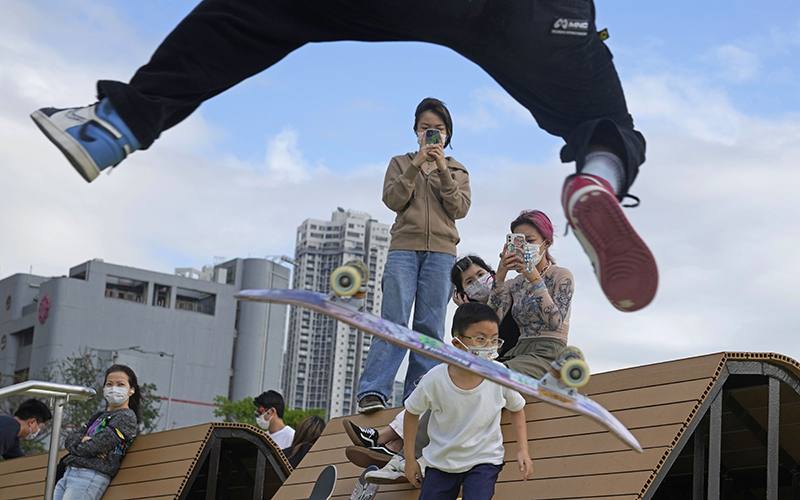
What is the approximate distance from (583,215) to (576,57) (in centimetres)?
77

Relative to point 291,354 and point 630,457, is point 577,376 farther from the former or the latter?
point 291,354

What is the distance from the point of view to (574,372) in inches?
153

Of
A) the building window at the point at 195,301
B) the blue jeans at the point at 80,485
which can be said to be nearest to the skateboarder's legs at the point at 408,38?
the blue jeans at the point at 80,485

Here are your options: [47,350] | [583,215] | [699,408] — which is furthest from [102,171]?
[47,350]

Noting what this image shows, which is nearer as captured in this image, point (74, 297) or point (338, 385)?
point (74, 297)

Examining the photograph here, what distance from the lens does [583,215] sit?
12.8 feet

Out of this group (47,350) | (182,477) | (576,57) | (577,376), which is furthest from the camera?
(47,350)

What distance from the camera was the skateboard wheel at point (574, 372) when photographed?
3.88 meters

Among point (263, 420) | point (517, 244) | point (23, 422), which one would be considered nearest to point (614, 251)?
point (517, 244)

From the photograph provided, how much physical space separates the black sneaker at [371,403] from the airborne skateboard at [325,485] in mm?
514

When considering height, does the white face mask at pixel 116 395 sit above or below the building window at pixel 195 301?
below

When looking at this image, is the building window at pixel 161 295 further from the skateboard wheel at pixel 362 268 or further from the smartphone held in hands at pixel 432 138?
the skateboard wheel at pixel 362 268

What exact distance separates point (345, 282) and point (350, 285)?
0.02 meters

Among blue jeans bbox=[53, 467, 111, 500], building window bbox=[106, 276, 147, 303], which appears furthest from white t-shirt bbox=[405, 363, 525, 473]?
building window bbox=[106, 276, 147, 303]
